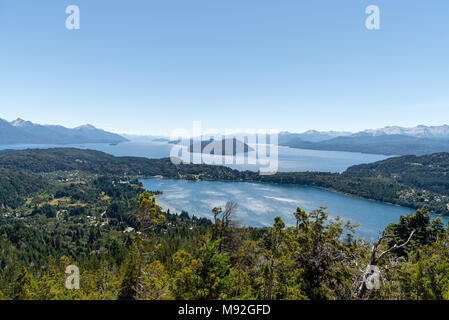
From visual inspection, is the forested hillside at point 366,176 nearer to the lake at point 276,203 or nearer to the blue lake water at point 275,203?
the lake at point 276,203

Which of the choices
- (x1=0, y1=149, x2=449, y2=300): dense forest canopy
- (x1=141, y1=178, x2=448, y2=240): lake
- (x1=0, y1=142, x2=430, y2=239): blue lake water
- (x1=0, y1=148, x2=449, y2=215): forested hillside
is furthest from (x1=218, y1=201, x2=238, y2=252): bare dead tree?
(x1=0, y1=148, x2=449, y2=215): forested hillside

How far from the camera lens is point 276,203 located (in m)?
93.4

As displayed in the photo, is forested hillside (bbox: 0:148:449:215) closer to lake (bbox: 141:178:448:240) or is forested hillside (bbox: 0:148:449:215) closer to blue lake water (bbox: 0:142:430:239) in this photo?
lake (bbox: 141:178:448:240)

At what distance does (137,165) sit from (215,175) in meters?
81.1

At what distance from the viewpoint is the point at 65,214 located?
317ft

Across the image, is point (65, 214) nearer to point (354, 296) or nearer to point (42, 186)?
point (42, 186)

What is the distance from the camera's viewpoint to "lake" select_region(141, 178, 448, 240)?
75369 mm

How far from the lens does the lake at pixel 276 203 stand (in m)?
75.4

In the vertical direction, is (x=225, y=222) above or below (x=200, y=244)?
above

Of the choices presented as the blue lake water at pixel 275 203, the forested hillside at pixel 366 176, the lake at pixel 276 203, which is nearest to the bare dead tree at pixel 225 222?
the lake at pixel 276 203

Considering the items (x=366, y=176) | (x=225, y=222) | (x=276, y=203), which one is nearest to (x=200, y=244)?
(x=225, y=222)

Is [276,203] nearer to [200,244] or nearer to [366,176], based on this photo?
[200,244]
